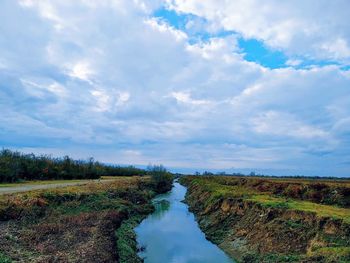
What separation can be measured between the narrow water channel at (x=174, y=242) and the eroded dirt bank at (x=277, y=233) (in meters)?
1.14

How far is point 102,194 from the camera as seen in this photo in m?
43.0

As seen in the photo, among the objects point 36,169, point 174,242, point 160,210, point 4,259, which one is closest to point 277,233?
point 174,242

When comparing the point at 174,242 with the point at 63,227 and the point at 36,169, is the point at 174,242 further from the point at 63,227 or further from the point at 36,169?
the point at 36,169

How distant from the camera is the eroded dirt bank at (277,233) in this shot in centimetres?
1934

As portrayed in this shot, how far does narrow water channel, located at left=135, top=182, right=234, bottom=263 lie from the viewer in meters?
25.8

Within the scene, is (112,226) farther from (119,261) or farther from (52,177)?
(52,177)

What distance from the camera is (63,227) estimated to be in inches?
1004

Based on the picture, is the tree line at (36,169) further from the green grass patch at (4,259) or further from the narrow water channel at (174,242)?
the green grass patch at (4,259)

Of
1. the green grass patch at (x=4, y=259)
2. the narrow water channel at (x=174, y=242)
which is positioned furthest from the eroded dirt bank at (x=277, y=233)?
the green grass patch at (x=4, y=259)

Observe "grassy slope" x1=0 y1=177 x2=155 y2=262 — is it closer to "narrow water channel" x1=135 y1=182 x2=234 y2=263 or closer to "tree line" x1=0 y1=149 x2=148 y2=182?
"narrow water channel" x1=135 y1=182 x2=234 y2=263

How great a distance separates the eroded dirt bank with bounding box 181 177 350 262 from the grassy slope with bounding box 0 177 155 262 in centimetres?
827

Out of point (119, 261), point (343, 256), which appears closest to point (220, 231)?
point (119, 261)

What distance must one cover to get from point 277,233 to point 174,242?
10.6 m

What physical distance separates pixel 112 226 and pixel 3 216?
27.1 feet
